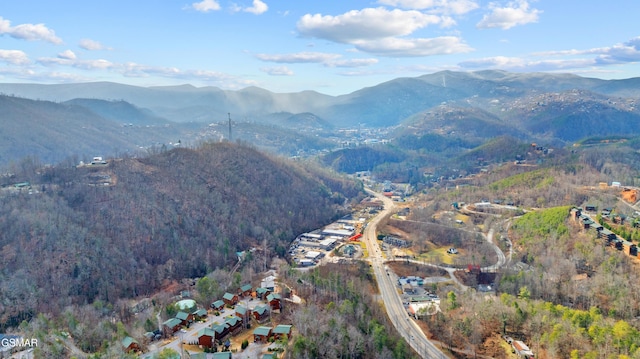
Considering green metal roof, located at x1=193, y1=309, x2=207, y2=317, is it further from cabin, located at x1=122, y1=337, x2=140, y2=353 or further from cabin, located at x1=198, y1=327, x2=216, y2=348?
cabin, located at x1=122, y1=337, x2=140, y2=353

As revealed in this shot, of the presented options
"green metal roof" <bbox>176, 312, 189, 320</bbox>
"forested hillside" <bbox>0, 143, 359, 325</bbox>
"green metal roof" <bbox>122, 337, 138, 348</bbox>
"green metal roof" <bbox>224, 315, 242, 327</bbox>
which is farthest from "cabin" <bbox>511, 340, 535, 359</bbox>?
"forested hillside" <bbox>0, 143, 359, 325</bbox>

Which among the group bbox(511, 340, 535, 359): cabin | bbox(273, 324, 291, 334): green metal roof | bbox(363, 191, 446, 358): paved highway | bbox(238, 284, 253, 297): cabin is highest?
bbox(273, 324, 291, 334): green metal roof

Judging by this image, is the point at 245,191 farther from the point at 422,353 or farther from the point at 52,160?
the point at 52,160

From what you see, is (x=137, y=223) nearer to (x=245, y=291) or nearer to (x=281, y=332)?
(x=245, y=291)

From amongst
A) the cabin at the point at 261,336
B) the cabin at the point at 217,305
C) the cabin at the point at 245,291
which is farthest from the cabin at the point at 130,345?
the cabin at the point at 245,291

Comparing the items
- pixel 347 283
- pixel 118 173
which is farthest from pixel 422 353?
pixel 118 173

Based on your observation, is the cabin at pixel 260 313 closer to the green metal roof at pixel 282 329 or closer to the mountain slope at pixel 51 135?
the green metal roof at pixel 282 329

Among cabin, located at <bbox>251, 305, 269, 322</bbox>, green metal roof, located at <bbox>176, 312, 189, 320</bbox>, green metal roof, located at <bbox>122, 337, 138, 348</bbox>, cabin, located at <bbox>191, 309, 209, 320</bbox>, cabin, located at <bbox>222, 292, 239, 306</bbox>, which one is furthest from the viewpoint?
cabin, located at <bbox>222, 292, 239, 306</bbox>
